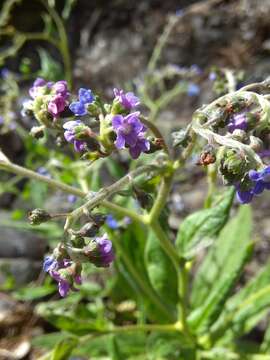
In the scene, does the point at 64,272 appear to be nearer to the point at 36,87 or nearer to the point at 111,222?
the point at 36,87

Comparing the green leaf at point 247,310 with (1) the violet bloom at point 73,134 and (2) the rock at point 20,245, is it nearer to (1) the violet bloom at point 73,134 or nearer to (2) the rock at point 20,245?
(1) the violet bloom at point 73,134

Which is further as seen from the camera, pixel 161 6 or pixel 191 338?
pixel 161 6

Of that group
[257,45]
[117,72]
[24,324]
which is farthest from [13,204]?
[257,45]

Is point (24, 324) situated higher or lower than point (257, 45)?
lower

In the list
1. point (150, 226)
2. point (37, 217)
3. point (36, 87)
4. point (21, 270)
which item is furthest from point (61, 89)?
point (21, 270)

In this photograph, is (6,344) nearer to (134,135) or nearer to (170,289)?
(170,289)

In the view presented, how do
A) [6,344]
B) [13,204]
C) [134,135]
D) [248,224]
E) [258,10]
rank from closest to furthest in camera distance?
[134,135] < [248,224] < [6,344] < [13,204] < [258,10]

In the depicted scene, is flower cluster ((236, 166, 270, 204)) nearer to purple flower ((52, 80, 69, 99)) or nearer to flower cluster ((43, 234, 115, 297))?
flower cluster ((43, 234, 115, 297))
